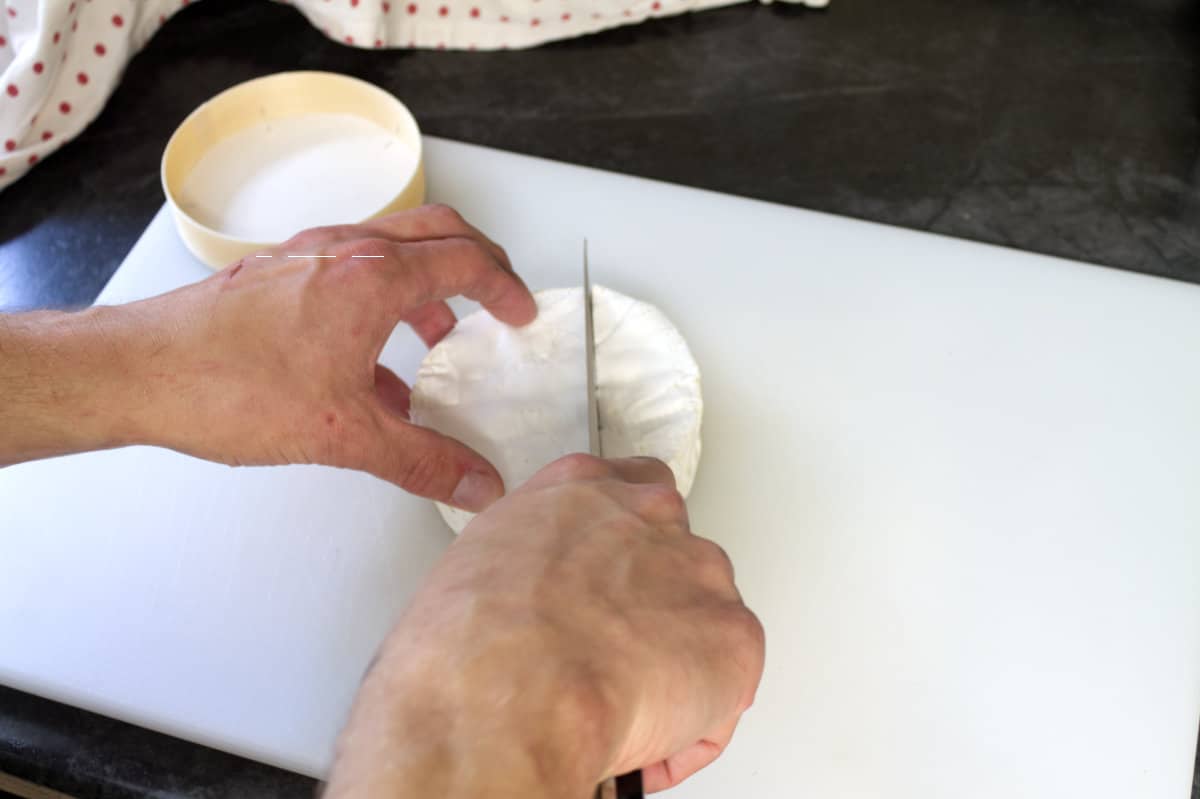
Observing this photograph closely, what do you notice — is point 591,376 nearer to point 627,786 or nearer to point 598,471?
point 598,471

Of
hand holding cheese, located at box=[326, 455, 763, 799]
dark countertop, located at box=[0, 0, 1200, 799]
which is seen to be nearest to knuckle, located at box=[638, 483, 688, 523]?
hand holding cheese, located at box=[326, 455, 763, 799]

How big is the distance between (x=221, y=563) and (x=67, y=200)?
697 millimetres

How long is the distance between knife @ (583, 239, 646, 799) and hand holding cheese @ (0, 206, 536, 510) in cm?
10

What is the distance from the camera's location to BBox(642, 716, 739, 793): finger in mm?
710

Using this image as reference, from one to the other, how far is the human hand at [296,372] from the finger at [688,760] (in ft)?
0.90

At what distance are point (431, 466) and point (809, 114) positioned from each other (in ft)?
3.01

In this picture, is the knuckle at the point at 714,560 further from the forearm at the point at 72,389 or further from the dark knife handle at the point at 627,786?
the forearm at the point at 72,389

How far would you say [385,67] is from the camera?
1498 mm

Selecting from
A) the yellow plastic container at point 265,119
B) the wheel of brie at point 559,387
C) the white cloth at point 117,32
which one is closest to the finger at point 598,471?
the wheel of brie at point 559,387

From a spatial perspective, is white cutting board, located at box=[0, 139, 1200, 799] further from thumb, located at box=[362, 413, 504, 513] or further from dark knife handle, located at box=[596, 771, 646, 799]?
dark knife handle, located at box=[596, 771, 646, 799]

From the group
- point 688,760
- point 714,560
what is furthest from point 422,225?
point 688,760

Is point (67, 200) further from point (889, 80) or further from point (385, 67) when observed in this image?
point (889, 80)

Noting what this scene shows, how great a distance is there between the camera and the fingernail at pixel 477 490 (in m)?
0.84

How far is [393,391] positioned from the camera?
1021 millimetres
